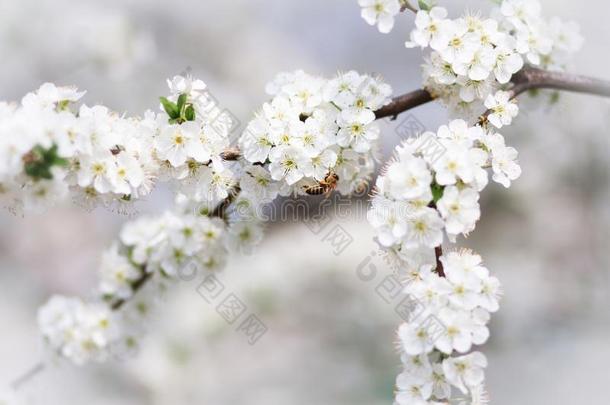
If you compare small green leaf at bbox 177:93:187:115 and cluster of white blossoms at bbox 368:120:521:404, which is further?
small green leaf at bbox 177:93:187:115

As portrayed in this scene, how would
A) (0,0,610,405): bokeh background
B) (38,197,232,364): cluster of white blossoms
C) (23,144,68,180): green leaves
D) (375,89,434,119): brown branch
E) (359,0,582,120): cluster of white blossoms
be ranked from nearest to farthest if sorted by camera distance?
(23,144,68,180): green leaves, (359,0,582,120): cluster of white blossoms, (375,89,434,119): brown branch, (38,197,232,364): cluster of white blossoms, (0,0,610,405): bokeh background

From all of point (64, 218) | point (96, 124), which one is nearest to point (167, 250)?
point (96, 124)

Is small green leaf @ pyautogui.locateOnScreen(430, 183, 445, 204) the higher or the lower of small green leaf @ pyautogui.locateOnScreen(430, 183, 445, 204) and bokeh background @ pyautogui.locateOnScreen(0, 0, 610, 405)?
the lower

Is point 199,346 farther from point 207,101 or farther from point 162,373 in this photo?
point 207,101

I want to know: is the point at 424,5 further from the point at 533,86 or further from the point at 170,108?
the point at 170,108

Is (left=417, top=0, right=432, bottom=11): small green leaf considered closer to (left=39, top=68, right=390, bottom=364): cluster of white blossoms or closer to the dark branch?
(left=39, top=68, right=390, bottom=364): cluster of white blossoms

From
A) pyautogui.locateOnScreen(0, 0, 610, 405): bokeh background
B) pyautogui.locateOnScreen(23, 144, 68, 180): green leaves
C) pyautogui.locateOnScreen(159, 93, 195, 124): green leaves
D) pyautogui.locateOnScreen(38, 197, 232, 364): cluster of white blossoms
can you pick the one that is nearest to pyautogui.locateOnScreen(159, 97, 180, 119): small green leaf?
pyautogui.locateOnScreen(159, 93, 195, 124): green leaves

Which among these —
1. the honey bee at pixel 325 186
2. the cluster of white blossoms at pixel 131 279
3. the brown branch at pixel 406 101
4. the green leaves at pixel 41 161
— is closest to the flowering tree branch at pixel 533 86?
the brown branch at pixel 406 101
